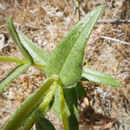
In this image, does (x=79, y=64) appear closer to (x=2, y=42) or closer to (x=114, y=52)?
(x=114, y=52)

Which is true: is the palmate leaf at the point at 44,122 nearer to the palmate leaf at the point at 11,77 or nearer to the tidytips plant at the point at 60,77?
the tidytips plant at the point at 60,77

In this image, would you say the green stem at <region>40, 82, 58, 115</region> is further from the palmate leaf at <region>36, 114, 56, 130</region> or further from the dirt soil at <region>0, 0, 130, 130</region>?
the dirt soil at <region>0, 0, 130, 130</region>

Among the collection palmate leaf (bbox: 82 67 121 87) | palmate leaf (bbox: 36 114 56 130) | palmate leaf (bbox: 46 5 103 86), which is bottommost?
palmate leaf (bbox: 82 67 121 87)

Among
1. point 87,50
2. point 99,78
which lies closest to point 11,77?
point 99,78

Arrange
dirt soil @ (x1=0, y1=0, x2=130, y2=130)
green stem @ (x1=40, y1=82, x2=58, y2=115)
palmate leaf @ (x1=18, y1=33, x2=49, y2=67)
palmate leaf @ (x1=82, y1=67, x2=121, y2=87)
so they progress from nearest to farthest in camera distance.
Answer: green stem @ (x1=40, y1=82, x2=58, y2=115) → palmate leaf @ (x1=82, y1=67, x2=121, y2=87) → palmate leaf @ (x1=18, y1=33, x2=49, y2=67) → dirt soil @ (x1=0, y1=0, x2=130, y2=130)

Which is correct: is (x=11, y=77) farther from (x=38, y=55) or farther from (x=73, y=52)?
(x=73, y=52)

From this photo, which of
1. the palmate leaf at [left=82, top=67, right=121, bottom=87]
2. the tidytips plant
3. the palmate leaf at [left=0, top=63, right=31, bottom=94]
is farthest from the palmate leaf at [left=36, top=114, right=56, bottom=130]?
the palmate leaf at [left=82, top=67, right=121, bottom=87]

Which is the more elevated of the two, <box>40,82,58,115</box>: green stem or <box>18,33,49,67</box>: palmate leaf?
<box>18,33,49,67</box>: palmate leaf

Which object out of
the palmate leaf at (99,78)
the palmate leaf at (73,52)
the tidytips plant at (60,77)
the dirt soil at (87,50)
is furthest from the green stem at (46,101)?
the dirt soil at (87,50)
